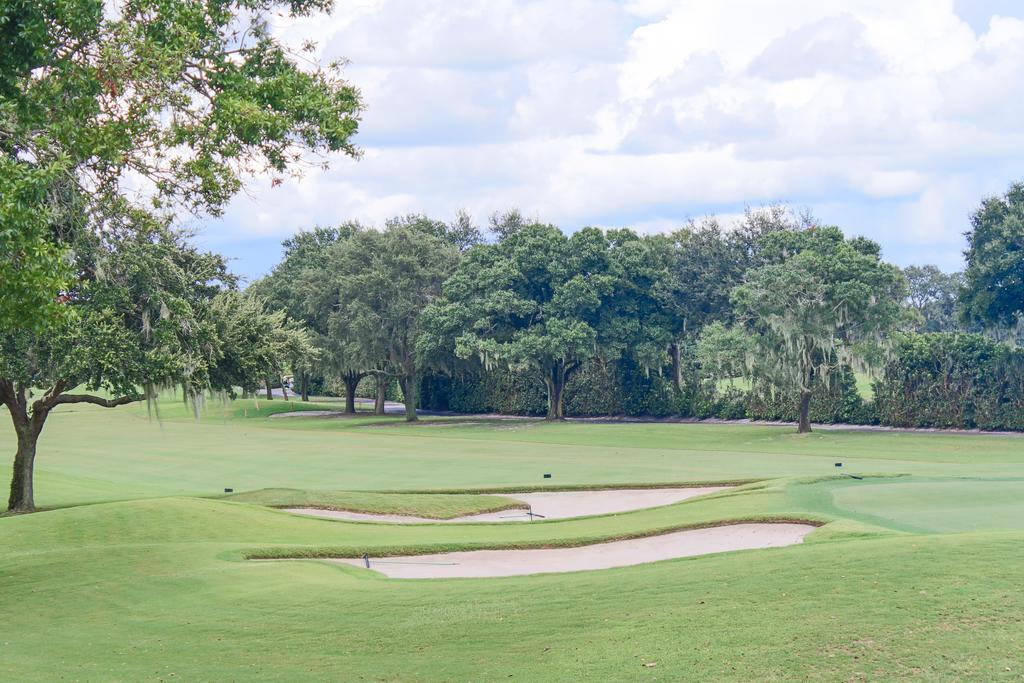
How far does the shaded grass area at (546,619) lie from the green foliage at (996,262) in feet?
124

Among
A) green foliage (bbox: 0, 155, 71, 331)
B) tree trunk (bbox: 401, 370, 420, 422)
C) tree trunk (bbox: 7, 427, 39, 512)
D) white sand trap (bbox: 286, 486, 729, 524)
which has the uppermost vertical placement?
green foliage (bbox: 0, 155, 71, 331)

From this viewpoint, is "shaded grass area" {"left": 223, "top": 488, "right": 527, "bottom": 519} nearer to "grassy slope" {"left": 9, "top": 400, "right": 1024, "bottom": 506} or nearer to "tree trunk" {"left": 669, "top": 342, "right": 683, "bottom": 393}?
"grassy slope" {"left": 9, "top": 400, "right": 1024, "bottom": 506}

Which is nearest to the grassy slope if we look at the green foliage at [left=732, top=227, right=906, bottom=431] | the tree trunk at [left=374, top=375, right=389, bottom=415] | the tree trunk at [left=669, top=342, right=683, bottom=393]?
the green foliage at [left=732, top=227, right=906, bottom=431]

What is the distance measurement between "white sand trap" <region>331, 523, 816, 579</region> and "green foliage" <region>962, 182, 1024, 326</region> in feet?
113

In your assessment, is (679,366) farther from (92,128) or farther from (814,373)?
(92,128)

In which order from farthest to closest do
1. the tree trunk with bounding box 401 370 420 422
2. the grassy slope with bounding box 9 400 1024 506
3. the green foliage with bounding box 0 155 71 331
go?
the tree trunk with bounding box 401 370 420 422, the grassy slope with bounding box 9 400 1024 506, the green foliage with bounding box 0 155 71 331

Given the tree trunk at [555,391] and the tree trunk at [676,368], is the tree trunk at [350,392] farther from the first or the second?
the tree trunk at [676,368]

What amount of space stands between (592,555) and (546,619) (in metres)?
7.65

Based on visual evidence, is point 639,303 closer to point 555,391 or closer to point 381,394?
point 555,391

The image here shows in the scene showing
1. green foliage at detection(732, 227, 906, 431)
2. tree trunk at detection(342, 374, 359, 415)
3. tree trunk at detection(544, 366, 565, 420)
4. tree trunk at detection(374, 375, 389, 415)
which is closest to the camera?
green foliage at detection(732, 227, 906, 431)

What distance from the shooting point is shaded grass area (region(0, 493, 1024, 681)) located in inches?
393

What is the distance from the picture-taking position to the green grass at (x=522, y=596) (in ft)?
33.6

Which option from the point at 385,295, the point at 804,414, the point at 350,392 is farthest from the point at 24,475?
the point at 350,392

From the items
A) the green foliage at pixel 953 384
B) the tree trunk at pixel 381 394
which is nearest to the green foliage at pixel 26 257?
the green foliage at pixel 953 384
